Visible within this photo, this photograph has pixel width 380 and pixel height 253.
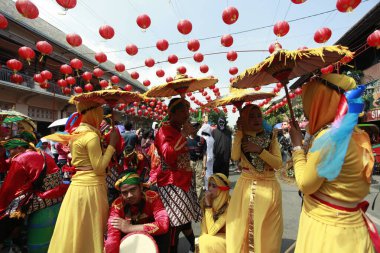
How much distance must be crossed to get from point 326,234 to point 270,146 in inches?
53.1

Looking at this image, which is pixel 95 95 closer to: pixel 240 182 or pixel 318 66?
pixel 240 182

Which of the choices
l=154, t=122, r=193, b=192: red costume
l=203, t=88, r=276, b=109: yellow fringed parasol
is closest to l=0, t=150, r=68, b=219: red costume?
l=154, t=122, r=193, b=192: red costume

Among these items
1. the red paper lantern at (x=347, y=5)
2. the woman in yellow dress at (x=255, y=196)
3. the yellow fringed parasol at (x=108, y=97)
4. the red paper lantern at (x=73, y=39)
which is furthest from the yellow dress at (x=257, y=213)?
the red paper lantern at (x=73, y=39)

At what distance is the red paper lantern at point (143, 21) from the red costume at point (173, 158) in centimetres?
417

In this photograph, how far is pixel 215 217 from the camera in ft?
10.3

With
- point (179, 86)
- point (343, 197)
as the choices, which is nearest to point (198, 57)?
point (179, 86)

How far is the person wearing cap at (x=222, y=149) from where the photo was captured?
253 inches

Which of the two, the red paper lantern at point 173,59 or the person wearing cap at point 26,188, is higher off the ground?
the red paper lantern at point 173,59

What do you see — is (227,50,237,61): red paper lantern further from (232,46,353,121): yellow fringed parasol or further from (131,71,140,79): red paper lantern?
(232,46,353,121): yellow fringed parasol

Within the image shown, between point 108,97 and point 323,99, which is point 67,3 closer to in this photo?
point 108,97

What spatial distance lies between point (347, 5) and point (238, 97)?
371 cm

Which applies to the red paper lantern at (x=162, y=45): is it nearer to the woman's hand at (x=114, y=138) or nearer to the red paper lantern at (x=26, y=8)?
the red paper lantern at (x=26, y=8)

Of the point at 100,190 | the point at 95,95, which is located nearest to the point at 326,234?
the point at 100,190

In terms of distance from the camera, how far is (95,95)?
2945mm
